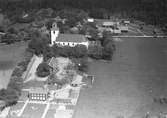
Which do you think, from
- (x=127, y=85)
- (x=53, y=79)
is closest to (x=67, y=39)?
(x=53, y=79)

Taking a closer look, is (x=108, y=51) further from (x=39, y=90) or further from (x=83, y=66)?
(x=39, y=90)

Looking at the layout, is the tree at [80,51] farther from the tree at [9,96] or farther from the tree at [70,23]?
the tree at [9,96]

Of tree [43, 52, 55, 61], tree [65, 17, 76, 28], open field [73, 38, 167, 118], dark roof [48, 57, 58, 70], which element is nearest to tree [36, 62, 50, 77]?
dark roof [48, 57, 58, 70]

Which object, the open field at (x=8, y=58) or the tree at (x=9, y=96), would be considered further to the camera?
the open field at (x=8, y=58)

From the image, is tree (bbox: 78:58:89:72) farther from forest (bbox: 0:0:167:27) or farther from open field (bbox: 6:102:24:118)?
forest (bbox: 0:0:167:27)

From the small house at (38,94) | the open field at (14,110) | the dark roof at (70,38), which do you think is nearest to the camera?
the open field at (14,110)

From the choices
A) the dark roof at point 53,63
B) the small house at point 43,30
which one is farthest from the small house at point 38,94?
the small house at point 43,30
